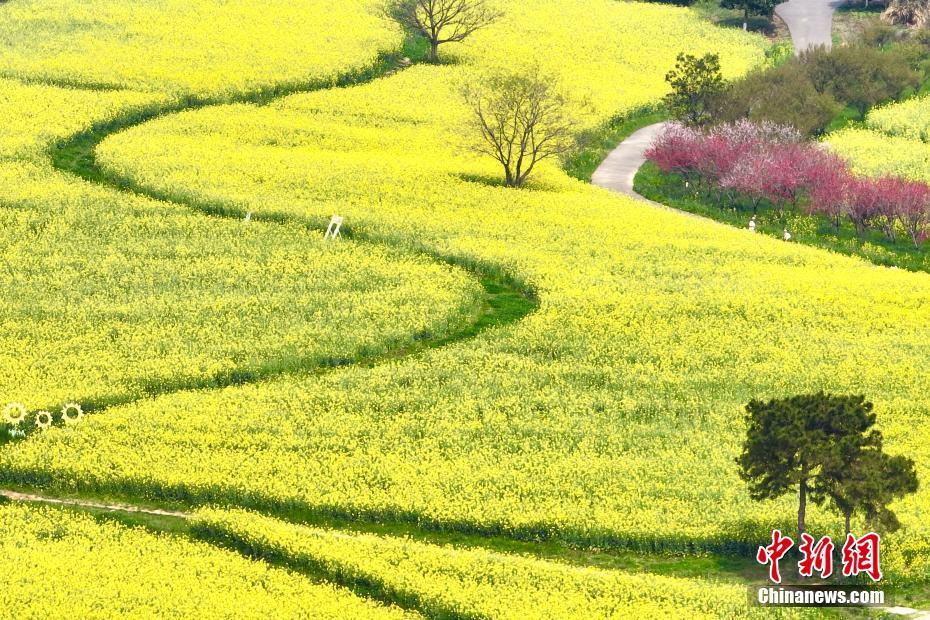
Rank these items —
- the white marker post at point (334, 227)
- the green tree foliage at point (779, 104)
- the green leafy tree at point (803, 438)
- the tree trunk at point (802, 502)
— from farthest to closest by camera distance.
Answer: the green tree foliage at point (779, 104) < the white marker post at point (334, 227) < the tree trunk at point (802, 502) < the green leafy tree at point (803, 438)

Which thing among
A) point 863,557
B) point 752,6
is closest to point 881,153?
point 752,6

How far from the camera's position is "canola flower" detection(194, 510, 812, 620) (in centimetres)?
3509

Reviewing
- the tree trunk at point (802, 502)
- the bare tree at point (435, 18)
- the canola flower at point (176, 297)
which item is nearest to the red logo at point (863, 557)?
the tree trunk at point (802, 502)

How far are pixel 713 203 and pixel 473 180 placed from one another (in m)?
12.5

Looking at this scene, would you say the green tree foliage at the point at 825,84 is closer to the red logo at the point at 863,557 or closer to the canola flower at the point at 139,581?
the red logo at the point at 863,557

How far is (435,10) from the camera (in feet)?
368

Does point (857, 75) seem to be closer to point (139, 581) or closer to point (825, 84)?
point (825, 84)

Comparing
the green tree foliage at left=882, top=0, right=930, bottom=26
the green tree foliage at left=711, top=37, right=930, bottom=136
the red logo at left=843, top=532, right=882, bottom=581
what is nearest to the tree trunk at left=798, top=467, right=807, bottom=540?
the red logo at left=843, top=532, right=882, bottom=581

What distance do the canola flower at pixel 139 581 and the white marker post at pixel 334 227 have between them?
28.4m

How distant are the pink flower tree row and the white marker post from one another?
843 inches

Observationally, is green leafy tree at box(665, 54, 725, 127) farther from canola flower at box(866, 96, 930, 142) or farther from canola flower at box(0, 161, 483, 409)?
canola flower at box(0, 161, 483, 409)

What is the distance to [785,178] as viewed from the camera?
7731 cm

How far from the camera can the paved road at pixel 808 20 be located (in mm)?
118150

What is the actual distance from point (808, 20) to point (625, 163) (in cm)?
4281
